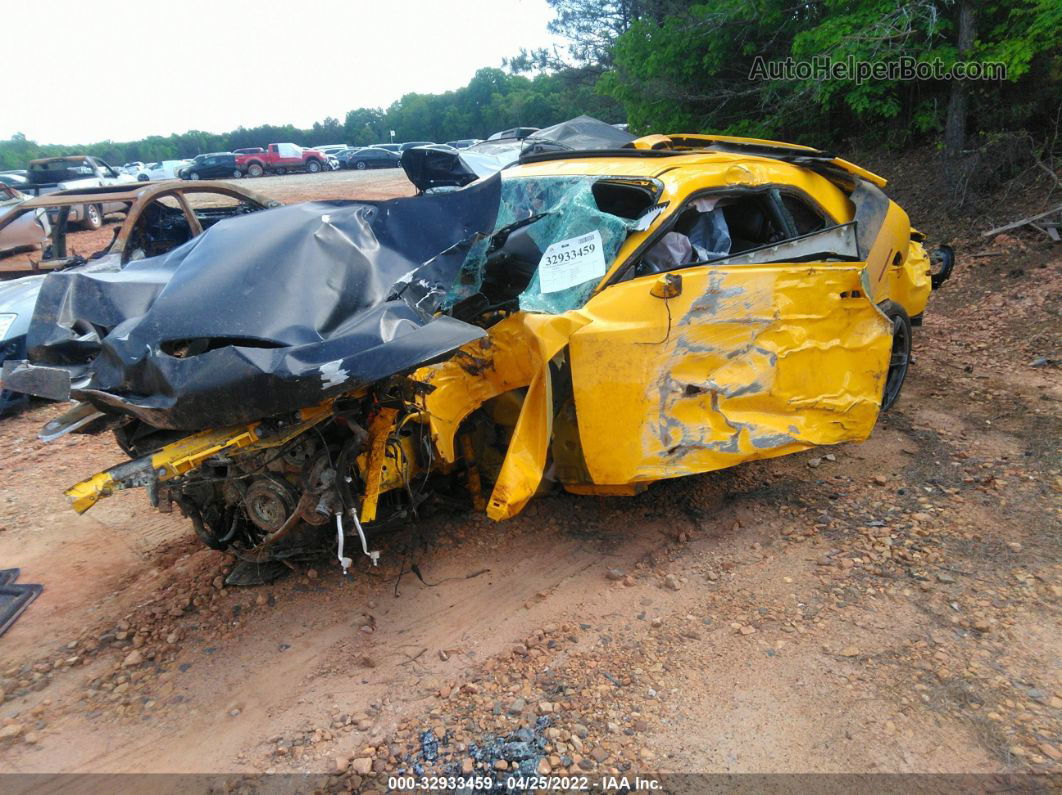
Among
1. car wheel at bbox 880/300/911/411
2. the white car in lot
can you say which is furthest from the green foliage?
car wheel at bbox 880/300/911/411

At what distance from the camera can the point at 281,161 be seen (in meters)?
36.0

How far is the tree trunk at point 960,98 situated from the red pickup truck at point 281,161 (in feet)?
110

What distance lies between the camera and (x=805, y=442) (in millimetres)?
3498

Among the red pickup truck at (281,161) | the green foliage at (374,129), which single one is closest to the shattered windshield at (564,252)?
the red pickup truck at (281,161)

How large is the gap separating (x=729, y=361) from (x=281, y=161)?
37.7 m

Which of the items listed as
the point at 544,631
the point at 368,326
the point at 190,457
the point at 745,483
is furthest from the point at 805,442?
the point at 190,457

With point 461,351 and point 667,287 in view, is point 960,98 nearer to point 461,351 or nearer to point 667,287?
point 667,287

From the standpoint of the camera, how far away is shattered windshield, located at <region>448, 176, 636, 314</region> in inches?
127

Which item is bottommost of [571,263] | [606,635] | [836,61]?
[606,635]

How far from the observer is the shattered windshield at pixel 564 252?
127 inches

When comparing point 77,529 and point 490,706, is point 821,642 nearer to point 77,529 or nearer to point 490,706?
point 490,706

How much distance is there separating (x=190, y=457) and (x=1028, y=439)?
4642 millimetres

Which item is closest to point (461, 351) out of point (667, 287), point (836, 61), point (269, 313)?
point (269, 313)

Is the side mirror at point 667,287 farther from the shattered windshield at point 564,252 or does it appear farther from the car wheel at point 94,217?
the car wheel at point 94,217
